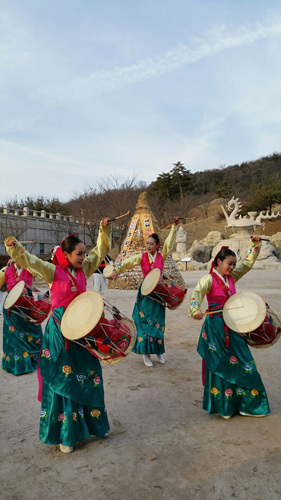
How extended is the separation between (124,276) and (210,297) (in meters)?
9.51

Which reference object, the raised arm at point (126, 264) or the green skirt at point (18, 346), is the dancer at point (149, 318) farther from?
the green skirt at point (18, 346)

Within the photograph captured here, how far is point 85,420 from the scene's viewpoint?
110 inches

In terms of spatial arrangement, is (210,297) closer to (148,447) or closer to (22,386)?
(148,447)

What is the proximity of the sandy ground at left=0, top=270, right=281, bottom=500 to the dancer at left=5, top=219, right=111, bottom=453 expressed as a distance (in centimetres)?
19

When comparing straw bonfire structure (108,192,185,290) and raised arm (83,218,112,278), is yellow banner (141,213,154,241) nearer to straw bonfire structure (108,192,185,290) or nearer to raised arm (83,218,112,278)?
straw bonfire structure (108,192,185,290)

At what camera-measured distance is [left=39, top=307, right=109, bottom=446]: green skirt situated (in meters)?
2.66

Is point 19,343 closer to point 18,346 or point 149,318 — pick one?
point 18,346

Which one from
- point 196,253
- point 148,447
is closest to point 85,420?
point 148,447

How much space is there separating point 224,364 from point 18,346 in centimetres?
290

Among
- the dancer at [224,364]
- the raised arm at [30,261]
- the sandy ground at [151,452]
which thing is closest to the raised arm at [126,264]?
the sandy ground at [151,452]

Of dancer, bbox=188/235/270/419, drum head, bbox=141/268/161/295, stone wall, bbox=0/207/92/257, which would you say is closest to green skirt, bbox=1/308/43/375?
drum head, bbox=141/268/161/295

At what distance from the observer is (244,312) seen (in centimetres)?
310

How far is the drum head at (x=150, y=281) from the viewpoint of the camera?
462 cm

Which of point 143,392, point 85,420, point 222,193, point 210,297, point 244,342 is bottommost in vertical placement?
point 143,392
